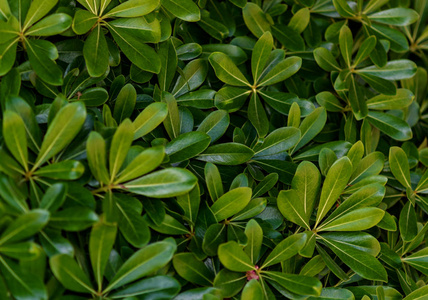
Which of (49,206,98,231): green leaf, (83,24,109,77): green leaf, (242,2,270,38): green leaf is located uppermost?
(83,24,109,77): green leaf

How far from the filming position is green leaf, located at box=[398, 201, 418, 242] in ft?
3.26

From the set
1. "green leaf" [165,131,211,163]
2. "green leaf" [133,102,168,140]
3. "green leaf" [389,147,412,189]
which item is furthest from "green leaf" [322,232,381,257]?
"green leaf" [133,102,168,140]

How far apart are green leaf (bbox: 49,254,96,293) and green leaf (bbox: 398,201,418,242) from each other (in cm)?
69

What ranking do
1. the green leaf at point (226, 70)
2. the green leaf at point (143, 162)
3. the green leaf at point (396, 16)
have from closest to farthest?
the green leaf at point (143, 162) → the green leaf at point (226, 70) → the green leaf at point (396, 16)

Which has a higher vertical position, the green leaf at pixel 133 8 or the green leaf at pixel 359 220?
the green leaf at pixel 133 8

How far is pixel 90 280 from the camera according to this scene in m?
0.75

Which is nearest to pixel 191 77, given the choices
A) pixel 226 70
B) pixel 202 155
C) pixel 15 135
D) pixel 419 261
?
pixel 226 70

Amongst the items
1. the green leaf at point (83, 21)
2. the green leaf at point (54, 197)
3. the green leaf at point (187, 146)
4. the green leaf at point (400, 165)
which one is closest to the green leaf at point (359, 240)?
the green leaf at point (400, 165)

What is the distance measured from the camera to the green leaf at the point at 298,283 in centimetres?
79

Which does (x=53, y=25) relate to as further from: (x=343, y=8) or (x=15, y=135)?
(x=343, y=8)

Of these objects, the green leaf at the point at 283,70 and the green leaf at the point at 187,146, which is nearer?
the green leaf at the point at 187,146

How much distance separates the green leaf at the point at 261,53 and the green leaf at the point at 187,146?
0.24 m

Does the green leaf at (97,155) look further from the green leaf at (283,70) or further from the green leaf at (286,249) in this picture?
the green leaf at (283,70)

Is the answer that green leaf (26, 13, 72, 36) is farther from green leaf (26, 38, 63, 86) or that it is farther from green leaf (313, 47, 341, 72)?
green leaf (313, 47, 341, 72)
